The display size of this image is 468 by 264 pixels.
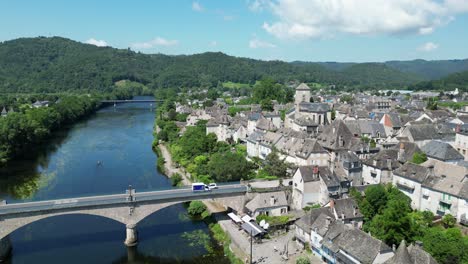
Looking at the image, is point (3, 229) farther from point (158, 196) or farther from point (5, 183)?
point (5, 183)

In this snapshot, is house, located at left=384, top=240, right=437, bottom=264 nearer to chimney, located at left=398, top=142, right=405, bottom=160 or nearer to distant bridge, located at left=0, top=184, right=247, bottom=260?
distant bridge, located at left=0, top=184, right=247, bottom=260

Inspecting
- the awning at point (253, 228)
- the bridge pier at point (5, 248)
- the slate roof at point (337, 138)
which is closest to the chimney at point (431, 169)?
the slate roof at point (337, 138)

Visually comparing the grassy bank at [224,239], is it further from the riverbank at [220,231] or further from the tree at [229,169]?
the tree at [229,169]

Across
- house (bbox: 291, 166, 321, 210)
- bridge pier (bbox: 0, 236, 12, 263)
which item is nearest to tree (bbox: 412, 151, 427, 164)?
house (bbox: 291, 166, 321, 210)

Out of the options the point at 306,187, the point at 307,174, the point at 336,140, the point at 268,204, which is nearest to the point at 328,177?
the point at 307,174

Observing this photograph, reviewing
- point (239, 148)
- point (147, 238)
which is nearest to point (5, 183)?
point (147, 238)
